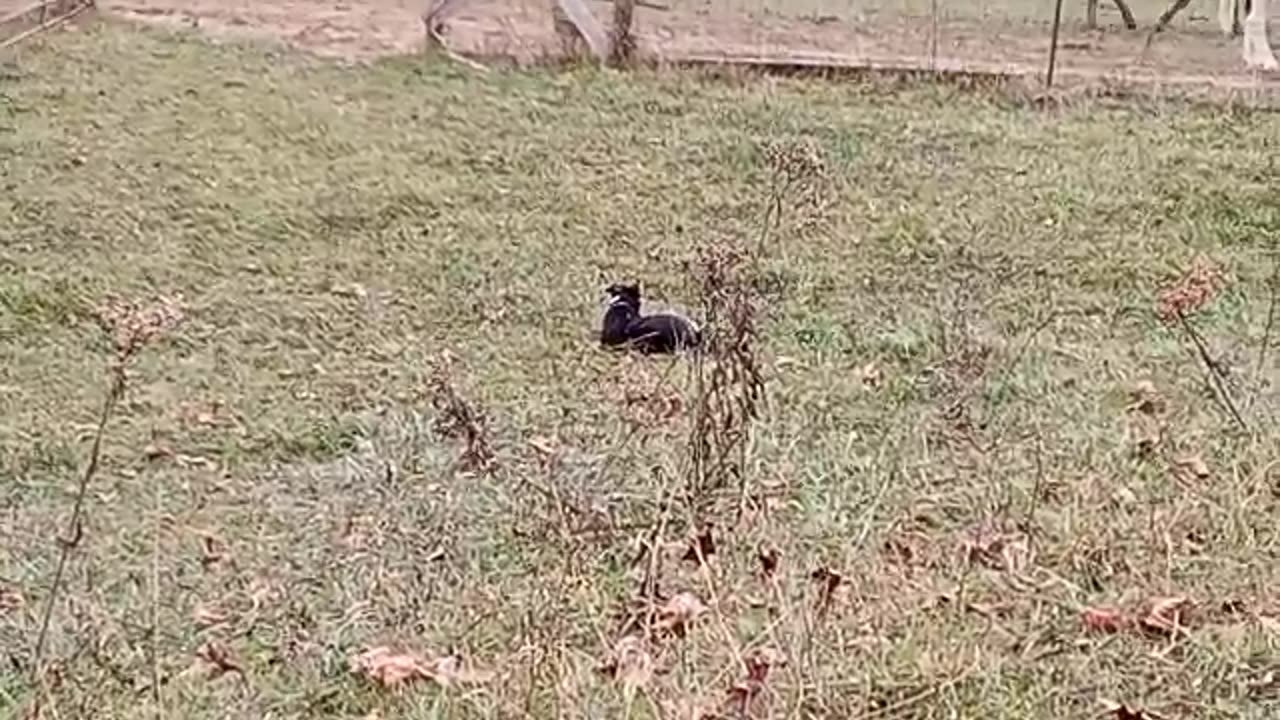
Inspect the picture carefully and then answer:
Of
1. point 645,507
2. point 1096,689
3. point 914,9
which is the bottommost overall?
point 914,9

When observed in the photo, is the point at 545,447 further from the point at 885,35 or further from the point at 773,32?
the point at 885,35

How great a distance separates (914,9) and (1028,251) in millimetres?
3924

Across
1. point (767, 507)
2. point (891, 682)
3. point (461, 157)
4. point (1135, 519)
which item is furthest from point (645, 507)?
point (461, 157)

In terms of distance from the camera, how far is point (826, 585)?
2.55 m

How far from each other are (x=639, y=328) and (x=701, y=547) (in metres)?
2.35

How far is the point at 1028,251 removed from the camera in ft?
20.6

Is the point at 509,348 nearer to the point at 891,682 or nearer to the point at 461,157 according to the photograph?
the point at 461,157

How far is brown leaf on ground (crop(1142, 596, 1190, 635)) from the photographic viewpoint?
2.51 metres

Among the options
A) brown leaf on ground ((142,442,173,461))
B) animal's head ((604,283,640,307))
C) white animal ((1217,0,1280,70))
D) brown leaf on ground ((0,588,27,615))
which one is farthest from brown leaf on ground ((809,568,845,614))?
white animal ((1217,0,1280,70))

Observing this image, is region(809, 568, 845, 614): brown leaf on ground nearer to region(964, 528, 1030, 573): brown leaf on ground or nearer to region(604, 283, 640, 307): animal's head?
region(964, 528, 1030, 573): brown leaf on ground

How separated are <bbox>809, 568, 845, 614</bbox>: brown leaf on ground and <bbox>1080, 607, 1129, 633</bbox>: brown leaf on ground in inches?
12.2

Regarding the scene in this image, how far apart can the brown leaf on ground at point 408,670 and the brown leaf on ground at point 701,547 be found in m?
0.40

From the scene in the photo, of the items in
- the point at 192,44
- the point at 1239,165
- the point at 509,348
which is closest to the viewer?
the point at 509,348

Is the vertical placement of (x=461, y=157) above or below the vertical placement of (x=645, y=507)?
below
